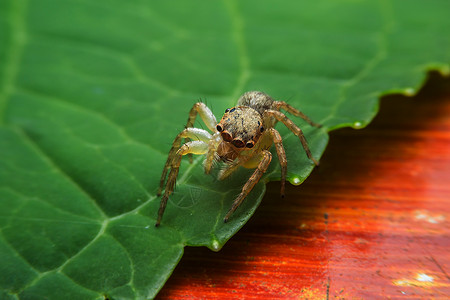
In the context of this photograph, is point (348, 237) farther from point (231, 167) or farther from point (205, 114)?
point (205, 114)

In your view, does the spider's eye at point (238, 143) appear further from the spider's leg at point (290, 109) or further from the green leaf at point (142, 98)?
the spider's leg at point (290, 109)

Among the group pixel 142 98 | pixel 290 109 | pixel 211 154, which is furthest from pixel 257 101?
pixel 142 98

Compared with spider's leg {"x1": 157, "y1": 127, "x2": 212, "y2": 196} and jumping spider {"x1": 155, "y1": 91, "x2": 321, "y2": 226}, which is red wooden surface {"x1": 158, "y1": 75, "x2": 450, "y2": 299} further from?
spider's leg {"x1": 157, "y1": 127, "x2": 212, "y2": 196}

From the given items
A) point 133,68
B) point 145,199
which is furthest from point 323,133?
point 133,68

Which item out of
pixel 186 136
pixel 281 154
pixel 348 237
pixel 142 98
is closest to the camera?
pixel 348 237

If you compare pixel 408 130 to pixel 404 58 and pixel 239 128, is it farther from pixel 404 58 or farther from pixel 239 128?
pixel 239 128

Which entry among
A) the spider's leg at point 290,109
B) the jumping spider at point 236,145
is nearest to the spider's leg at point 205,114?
the jumping spider at point 236,145
